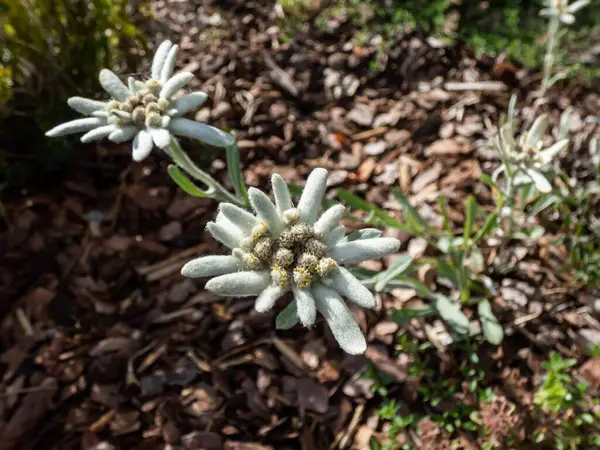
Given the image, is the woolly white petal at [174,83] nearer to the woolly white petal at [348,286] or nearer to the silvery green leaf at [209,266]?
the silvery green leaf at [209,266]

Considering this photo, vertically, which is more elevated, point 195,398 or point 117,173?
point 117,173

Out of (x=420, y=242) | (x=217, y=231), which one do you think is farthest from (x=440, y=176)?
(x=217, y=231)

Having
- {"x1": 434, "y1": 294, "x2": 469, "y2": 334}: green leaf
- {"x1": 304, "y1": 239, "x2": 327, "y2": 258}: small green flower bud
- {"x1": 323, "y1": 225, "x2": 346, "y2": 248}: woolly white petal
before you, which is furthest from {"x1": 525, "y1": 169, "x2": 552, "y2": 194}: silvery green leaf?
{"x1": 304, "y1": 239, "x2": 327, "y2": 258}: small green flower bud

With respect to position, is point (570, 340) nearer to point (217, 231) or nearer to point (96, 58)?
point (217, 231)

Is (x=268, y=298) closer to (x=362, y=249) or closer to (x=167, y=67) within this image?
(x=362, y=249)

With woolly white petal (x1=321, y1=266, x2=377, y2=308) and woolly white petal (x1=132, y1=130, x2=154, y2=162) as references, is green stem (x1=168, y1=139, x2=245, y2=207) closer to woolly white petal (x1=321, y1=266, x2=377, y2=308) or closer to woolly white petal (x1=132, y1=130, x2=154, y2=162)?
woolly white petal (x1=132, y1=130, x2=154, y2=162)

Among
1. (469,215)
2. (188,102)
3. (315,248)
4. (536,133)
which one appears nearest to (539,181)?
(536,133)
